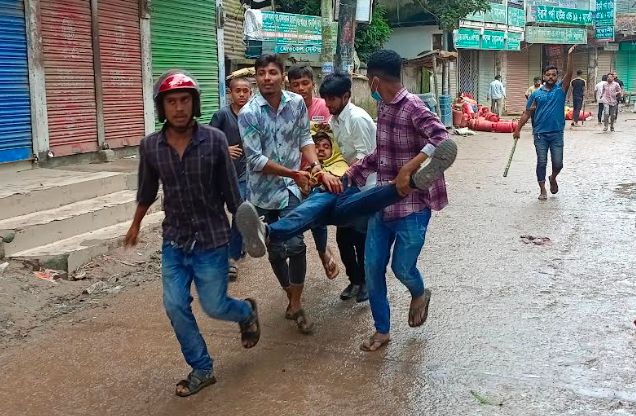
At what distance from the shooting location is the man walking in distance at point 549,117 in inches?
344

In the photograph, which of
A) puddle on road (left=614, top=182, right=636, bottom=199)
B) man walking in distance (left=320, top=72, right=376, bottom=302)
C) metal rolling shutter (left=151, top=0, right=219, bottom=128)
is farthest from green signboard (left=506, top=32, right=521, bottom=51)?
man walking in distance (left=320, top=72, right=376, bottom=302)

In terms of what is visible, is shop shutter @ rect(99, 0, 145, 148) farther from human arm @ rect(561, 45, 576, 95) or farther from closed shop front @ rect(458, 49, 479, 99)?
closed shop front @ rect(458, 49, 479, 99)

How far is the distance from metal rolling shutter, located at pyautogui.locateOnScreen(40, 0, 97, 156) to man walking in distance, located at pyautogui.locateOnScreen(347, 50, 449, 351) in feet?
19.0

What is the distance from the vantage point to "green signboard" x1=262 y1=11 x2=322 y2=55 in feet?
51.9

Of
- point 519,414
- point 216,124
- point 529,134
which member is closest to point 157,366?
point 519,414

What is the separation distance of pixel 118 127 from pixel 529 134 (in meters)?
14.4

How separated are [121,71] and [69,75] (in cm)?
122

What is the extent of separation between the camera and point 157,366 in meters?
3.92

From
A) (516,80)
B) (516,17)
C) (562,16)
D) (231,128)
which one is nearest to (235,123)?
(231,128)

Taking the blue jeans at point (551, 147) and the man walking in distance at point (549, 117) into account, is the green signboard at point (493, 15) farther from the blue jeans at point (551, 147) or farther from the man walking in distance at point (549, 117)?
the blue jeans at point (551, 147)

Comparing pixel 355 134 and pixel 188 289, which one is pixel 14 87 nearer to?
pixel 355 134

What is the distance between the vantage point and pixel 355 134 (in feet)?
15.3

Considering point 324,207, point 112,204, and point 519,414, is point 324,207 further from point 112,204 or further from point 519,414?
point 112,204

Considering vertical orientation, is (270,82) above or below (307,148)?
above
